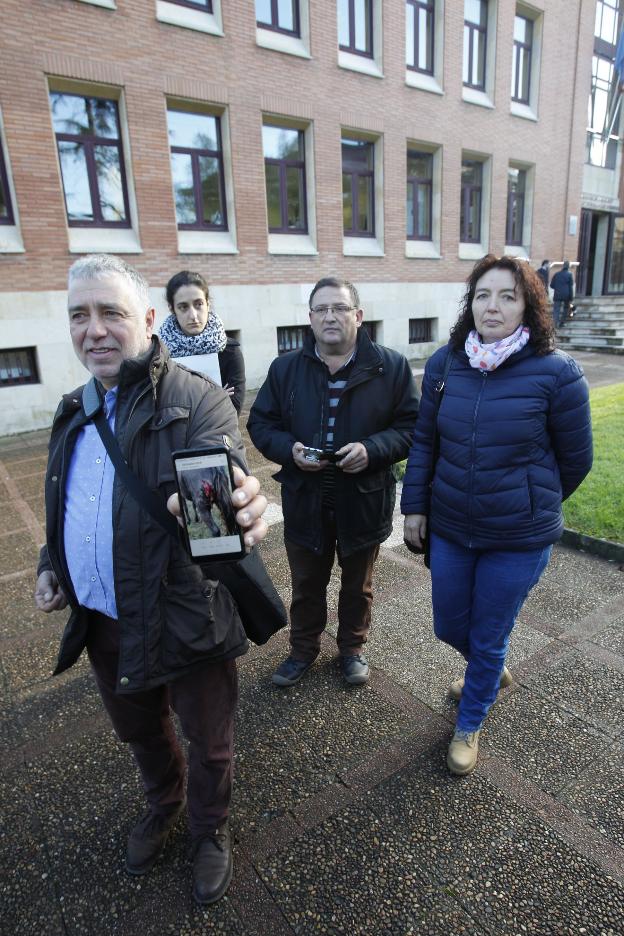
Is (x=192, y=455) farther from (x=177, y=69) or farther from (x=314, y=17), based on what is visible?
(x=314, y=17)

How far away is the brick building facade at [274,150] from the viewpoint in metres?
9.07

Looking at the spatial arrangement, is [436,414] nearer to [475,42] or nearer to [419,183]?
[419,183]

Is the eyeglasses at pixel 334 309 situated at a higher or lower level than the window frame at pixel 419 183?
lower

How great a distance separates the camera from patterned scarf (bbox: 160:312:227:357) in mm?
3951

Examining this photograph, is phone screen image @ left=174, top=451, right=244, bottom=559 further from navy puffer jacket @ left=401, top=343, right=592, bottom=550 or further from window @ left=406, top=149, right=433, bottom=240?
window @ left=406, top=149, right=433, bottom=240

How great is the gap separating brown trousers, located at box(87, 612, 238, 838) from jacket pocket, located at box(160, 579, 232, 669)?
0.11 m

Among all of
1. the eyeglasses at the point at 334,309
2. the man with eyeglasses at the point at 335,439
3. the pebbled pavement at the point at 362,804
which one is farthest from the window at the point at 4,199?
the eyeglasses at the point at 334,309

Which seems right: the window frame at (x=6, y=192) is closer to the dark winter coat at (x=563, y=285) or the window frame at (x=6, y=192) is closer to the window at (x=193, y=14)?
the window at (x=193, y=14)

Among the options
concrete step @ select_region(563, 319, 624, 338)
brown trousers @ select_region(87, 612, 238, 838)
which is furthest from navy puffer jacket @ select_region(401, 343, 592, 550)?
concrete step @ select_region(563, 319, 624, 338)

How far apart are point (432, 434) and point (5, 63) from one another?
9922 millimetres

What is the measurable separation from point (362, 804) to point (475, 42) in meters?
19.1

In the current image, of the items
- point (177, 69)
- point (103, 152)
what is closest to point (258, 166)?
point (177, 69)

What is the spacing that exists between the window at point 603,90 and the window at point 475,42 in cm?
600

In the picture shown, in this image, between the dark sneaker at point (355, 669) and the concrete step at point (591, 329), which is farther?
the concrete step at point (591, 329)
